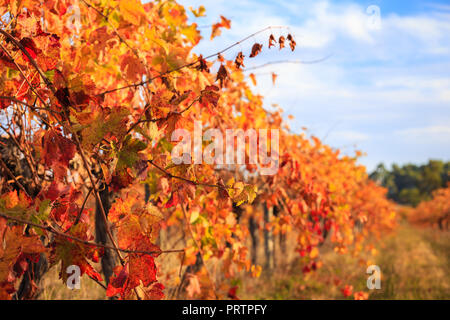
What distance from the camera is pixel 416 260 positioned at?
495 inches

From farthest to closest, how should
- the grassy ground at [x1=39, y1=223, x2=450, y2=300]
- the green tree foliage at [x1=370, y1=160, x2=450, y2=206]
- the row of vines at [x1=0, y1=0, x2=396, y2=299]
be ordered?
the green tree foliage at [x1=370, y1=160, x2=450, y2=206] < the grassy ground at [x1=39, y1=223, x2=450, y2=300] < the row of vines at [x1=0, y1=0, x2=396, y2=299]

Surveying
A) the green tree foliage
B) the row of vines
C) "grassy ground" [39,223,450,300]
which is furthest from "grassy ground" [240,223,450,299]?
the green tree foliage

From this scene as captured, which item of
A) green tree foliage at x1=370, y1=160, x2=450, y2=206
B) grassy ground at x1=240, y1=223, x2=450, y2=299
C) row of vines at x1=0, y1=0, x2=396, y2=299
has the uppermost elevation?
green tree foliage at x1=370, y1=160, x2=450, y2=206

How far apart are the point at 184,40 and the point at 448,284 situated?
27.8 feet

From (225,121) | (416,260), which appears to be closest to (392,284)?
(416,260)

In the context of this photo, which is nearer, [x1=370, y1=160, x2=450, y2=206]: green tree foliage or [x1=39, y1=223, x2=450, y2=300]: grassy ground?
[x1=39, y1=223, x2=450, y2=300]: grassy ground

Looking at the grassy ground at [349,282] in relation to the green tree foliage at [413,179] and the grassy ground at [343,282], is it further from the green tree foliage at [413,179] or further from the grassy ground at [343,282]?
the green tree foliage at [413,179]

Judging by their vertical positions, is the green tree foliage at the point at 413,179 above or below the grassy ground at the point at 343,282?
above

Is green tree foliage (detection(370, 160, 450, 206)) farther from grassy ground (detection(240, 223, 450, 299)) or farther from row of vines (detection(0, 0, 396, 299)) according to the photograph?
row of vines (detection(0, 0, 396, 299))

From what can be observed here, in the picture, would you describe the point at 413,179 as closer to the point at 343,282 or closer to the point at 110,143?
the point at 343,282

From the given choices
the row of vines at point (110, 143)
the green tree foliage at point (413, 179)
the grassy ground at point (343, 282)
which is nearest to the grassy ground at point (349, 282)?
the grassy ground at point (343, 282)

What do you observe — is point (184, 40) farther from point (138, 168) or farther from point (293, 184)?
point (138, 168)

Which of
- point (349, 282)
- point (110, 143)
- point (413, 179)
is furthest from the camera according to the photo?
point (413, 179)

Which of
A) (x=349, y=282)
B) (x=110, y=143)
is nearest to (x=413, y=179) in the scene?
(x=349, y=282)
